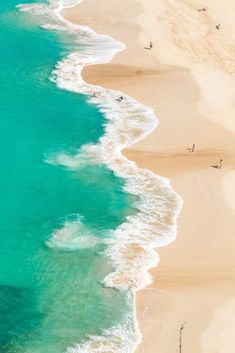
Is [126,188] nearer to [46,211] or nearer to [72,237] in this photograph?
[46,211]

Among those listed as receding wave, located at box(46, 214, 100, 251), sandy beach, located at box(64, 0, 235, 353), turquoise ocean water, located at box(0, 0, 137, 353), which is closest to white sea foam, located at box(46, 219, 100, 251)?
receding wave, located at box(46, 214, 100, 251)

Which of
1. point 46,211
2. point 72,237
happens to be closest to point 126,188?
point 46,211

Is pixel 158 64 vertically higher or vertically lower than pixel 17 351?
higher

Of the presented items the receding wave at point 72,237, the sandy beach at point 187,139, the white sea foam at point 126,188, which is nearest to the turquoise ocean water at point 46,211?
the receding wave at point 72,237

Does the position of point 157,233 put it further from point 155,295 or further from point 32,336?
point 32,336

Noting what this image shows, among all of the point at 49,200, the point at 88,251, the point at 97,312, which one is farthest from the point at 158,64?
the point at 97,312
